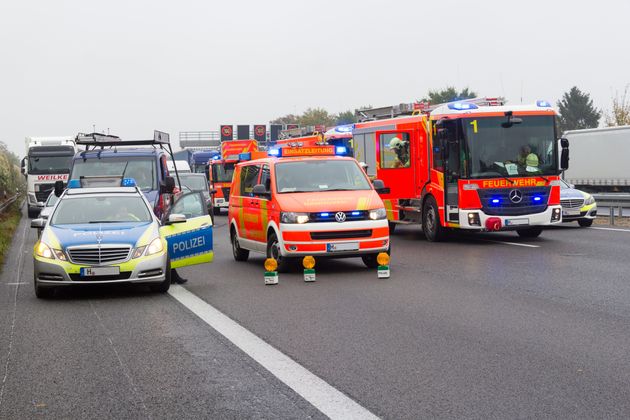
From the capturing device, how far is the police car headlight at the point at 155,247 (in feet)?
43.2

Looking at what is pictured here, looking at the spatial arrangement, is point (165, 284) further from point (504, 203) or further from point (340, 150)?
point (504, 203)

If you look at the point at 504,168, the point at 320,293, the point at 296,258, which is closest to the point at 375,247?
the point at 296,258

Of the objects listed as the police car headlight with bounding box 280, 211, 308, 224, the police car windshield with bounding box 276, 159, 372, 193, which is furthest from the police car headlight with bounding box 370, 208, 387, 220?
the police car headlight with bounding box 280, 211, 308, 224

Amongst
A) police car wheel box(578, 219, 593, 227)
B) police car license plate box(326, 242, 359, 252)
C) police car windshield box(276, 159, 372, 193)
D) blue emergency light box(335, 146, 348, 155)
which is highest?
blue emergency light box(335, 146, 348, 155)

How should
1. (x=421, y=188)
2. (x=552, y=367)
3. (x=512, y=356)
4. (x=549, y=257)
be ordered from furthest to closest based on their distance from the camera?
(x=421, y=188), (x=549, y=257), (x=512, y=356), (x=552, y=367)

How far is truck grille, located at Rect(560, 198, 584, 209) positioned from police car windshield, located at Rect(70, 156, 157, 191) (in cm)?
1087

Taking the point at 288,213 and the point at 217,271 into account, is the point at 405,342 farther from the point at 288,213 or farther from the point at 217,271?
the point at 217,271

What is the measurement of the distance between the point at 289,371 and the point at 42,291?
6.25 metres

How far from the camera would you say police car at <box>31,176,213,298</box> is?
12.8 metres

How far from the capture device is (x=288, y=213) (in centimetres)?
1555

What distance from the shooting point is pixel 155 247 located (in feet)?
43.5

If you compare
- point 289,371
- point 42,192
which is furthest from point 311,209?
point 42,192

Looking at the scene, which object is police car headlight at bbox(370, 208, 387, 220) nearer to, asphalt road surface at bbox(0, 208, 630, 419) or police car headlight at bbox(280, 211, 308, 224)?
asphalt road surface at bbox(0, 208, 630, 419)

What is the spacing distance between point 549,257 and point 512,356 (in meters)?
9.92
